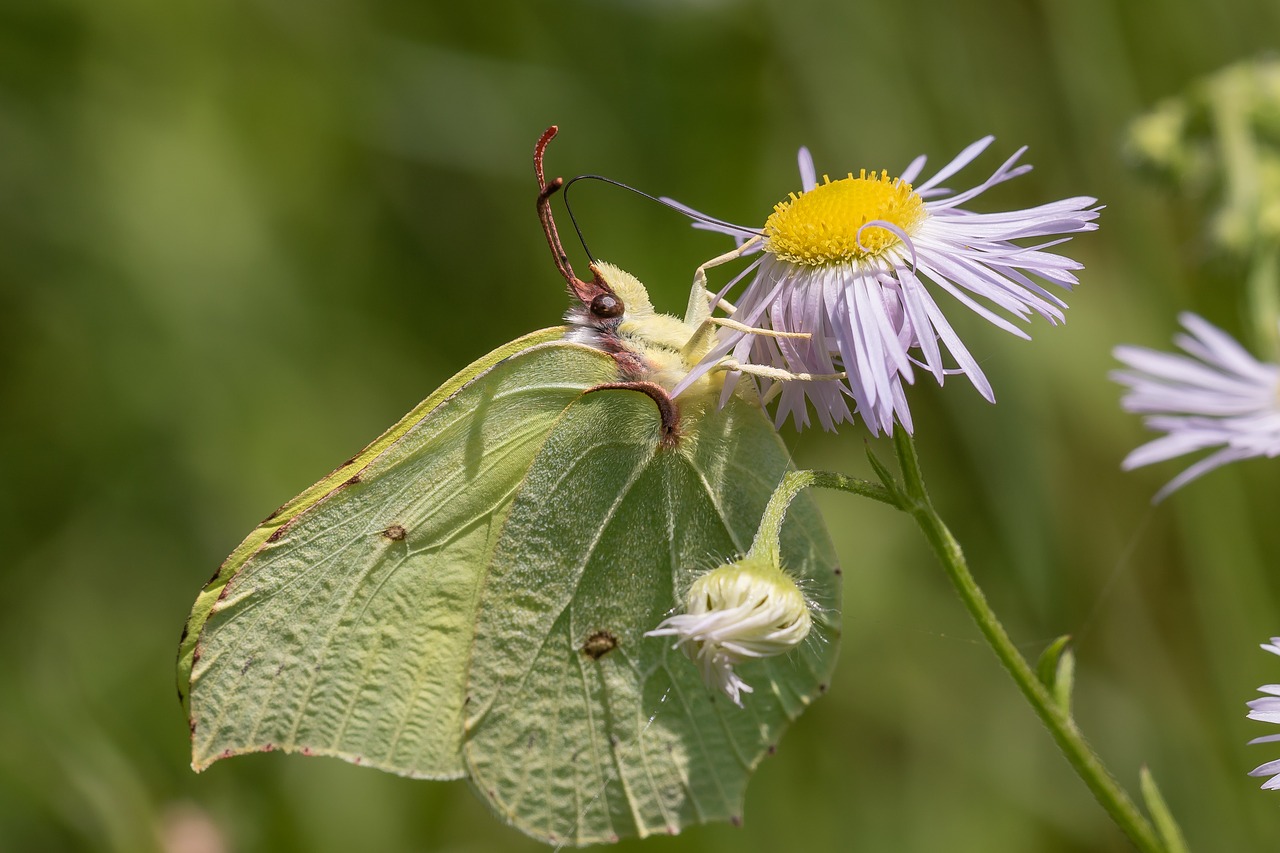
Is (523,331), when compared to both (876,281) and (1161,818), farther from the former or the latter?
(1161,818)

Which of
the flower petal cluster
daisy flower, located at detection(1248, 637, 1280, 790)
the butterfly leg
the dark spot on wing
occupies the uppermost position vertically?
the butterfly leg

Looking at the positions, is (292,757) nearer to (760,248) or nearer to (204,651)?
(204,651)

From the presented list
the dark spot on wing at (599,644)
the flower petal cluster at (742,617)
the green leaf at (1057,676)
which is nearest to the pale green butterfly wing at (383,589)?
the dark spot on wing at (599,644)

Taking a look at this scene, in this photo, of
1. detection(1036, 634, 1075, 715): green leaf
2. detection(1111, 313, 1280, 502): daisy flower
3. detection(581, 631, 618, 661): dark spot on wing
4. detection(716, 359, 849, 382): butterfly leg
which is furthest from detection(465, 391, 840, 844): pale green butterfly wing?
detection(1111, 313, 1280, 502): daisy flower

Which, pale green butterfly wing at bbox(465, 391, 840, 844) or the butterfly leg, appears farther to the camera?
pale green butterfly wing at bbox(465, 391, 840, 844)

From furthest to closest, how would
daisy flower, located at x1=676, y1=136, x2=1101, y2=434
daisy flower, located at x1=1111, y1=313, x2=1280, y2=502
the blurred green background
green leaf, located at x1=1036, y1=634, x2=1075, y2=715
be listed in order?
the blurred green background
daisy flower, located at x1=676, y1=136, x2=1101, y2=434
green leaf, located at x1=1036, y1=634, x2=1075, y2=715
daisy flower, located at x1=1111, y1=313, x2=1280, y2=502

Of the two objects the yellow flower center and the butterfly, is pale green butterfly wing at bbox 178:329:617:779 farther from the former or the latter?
the yellow flower center

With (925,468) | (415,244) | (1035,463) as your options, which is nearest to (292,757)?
(415,244)
